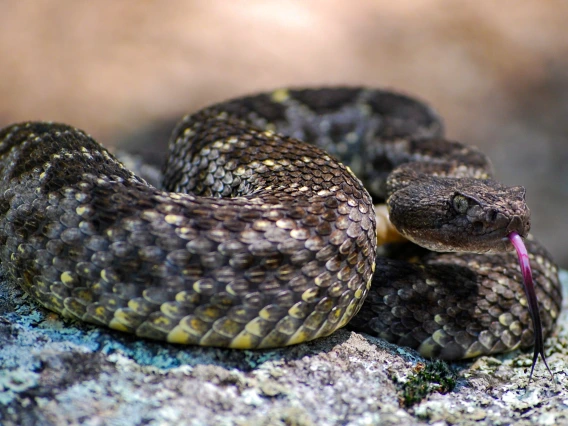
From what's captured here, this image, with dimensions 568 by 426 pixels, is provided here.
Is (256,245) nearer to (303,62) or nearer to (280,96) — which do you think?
(280,96)

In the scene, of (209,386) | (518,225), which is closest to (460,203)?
(518,225)

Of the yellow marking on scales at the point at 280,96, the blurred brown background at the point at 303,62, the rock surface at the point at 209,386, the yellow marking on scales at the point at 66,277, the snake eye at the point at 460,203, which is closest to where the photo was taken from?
the rock surface at the point at 209,386

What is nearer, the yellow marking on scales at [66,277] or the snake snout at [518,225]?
the yellow marking on scales at [66,277]

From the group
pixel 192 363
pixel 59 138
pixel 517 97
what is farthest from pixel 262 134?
pixel 517 97

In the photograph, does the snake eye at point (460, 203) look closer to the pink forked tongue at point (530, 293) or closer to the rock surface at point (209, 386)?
the pink forked tongue at point (530, 293)

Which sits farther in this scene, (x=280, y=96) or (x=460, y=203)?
(x=280, y=96)

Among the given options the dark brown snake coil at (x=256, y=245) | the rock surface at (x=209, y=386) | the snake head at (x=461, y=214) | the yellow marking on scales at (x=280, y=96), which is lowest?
the rock surface at (x=209, y=386)

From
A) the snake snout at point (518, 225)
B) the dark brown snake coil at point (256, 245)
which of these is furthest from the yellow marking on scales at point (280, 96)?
the snake snout at point (518, 225)
